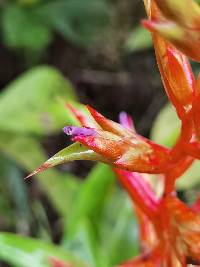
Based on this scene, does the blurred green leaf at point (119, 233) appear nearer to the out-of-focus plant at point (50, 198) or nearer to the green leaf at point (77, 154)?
the out-of-focus plant at point (50, 198)

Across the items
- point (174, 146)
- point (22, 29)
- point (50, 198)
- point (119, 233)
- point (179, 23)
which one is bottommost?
point (50, 198)

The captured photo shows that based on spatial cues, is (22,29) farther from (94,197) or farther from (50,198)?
(94,197)

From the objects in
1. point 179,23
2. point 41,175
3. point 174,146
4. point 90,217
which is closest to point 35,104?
point 41,175

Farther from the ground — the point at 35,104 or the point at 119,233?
the point at 35,104

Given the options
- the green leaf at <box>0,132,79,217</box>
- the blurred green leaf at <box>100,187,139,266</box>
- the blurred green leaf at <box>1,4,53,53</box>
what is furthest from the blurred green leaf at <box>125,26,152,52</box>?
the blurred green leaf at <box>100,187,139,266</box>

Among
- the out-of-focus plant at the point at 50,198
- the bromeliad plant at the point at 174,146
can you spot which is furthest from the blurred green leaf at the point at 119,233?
the bromeliad plant at the point at 174,146

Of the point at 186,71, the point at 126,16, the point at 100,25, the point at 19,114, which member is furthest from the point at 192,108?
the point at 126,16

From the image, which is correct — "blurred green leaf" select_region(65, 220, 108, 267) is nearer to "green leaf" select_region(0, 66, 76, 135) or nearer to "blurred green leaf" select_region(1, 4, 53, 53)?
"green leaf" select_region(0, 66, 76, 135)
